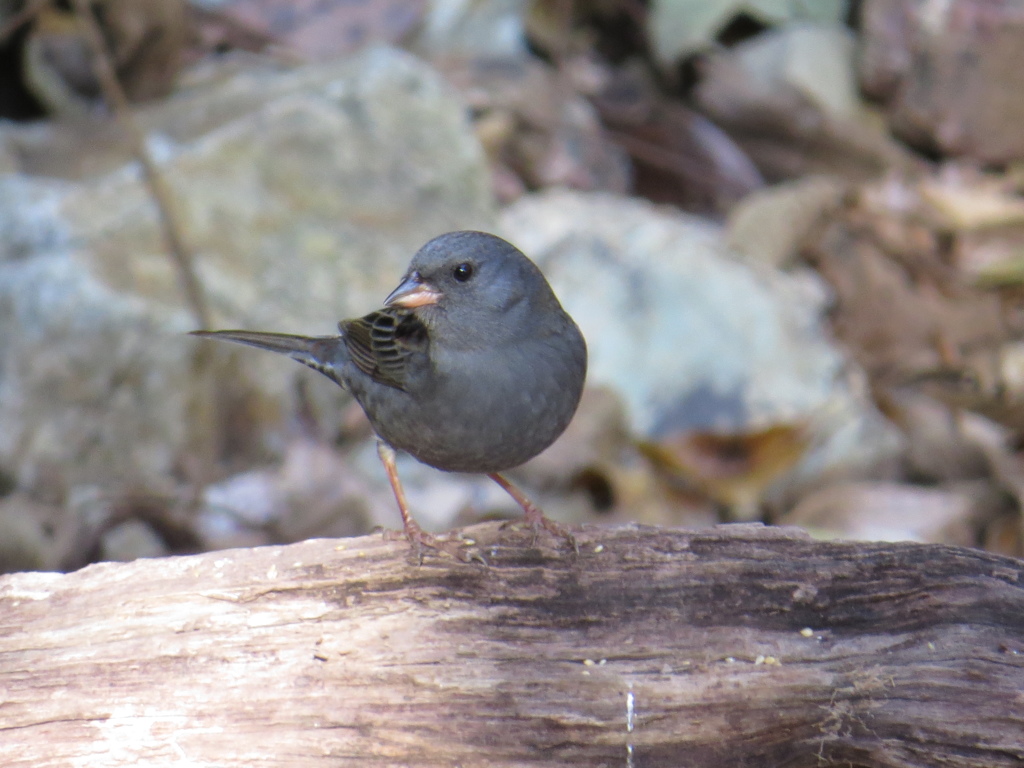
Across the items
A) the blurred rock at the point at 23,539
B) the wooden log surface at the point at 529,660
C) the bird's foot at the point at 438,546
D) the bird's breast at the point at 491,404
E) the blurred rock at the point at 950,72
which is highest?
the blurred rock at the point at 950,72

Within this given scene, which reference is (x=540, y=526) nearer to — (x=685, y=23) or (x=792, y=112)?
(x=792, y=112)

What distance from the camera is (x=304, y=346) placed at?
13.5ft

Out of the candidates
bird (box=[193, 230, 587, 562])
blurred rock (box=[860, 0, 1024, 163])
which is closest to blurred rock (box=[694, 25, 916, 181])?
blurred rock (box=[860, 0, 1024, 163])

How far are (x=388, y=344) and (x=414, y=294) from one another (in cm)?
23

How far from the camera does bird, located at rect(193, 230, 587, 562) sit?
10.8 ft

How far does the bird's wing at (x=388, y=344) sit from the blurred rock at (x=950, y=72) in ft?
19.2

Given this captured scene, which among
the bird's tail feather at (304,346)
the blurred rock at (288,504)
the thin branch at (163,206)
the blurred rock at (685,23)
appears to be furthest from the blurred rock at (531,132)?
the bird's tail feather at (304,346)

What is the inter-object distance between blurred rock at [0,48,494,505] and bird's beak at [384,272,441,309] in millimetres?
1951

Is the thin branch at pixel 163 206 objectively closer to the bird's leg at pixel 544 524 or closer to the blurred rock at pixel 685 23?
the bird's leg at pixel 544 524

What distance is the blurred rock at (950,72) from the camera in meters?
8.10

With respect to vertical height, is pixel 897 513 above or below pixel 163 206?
below

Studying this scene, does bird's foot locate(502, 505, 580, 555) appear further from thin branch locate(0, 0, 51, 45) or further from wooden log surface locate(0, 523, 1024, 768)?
thin branch locate(0, 0, 51, 45)

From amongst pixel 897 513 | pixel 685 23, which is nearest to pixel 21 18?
pixel 685 23

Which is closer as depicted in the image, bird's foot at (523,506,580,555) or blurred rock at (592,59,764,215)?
bird's foot at (523,506,580,555)
